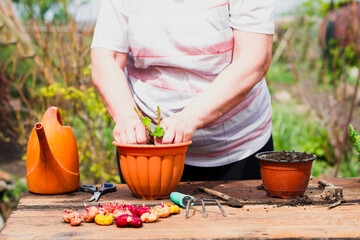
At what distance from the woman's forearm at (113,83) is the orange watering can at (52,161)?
0.18 meters

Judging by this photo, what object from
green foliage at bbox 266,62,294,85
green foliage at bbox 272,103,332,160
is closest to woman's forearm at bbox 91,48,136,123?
green foliage at bbox 272,103,332,160

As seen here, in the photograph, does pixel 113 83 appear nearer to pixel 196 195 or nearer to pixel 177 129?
pixel 177 129

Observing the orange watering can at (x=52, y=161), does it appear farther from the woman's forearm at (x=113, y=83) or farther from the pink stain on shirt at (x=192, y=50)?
A: the pink stain on shirt at (x=192, y=50)

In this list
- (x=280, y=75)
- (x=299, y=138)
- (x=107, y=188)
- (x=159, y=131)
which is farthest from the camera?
(x=280, y=75)

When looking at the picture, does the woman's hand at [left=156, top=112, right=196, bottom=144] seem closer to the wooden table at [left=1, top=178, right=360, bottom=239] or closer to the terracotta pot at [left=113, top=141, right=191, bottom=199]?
the terracotta pot at [left=113, top=141, right=191, bottom=199]

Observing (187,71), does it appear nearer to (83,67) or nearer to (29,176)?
(29,176)

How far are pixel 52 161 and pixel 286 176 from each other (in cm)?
76

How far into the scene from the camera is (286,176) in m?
1.41

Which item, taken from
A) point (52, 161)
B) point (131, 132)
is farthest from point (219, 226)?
point (52, 161)

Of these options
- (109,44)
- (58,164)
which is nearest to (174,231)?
(58,164)

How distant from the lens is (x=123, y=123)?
1414mm

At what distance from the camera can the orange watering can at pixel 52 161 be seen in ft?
4.85

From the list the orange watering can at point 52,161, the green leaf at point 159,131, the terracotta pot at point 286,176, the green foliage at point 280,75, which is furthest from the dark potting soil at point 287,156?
the green foliage at point 280,75

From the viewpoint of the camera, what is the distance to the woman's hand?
4.38ft
